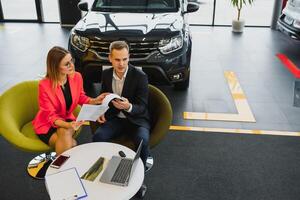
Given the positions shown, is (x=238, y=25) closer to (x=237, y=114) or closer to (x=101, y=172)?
(x=237, y=114)

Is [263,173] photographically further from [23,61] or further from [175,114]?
[23,61]

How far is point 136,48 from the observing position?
13.4ft

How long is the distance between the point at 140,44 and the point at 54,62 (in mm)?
1572

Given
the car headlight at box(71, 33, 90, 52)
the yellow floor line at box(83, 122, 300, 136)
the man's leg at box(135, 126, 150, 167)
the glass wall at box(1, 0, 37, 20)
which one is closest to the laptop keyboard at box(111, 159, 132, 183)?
the man's leg at box(135, 126, 150, 167)

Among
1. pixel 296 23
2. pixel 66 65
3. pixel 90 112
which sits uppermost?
pixel 66 65

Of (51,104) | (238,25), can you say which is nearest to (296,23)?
(238,25)

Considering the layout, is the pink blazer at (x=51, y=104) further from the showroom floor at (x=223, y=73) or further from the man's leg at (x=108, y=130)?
the showroom floor at (x=223, y=73)

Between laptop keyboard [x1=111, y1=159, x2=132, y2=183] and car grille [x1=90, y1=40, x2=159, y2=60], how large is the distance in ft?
6.50

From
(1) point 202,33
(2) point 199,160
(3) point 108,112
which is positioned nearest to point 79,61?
(3) point 108,112

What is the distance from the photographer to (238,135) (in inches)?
151

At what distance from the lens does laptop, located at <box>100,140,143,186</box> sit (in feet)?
7.20

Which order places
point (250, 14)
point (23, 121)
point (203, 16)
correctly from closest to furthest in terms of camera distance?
point (23, 121), point (203, 16), point (250, 14)

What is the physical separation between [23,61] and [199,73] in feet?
10.6

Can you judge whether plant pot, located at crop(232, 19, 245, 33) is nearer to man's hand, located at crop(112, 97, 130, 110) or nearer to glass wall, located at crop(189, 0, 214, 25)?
glass wall, located at crop(189, 0, 214, 25)
